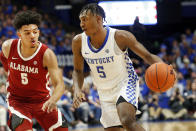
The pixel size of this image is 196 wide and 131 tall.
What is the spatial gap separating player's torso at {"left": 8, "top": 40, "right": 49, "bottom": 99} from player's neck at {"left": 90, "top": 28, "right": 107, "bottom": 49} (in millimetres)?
621

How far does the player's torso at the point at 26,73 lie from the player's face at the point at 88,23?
579 millimetres

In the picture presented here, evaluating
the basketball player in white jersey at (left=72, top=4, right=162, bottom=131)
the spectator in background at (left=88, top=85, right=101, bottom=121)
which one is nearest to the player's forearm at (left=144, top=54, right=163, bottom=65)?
the basketball player in white jersey at (left=72, top=4, right=162, bottom=131)

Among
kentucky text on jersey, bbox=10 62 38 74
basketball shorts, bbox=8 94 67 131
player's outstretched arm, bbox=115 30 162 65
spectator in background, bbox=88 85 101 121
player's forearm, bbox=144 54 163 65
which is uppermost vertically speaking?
player's outstretched arm, bbox=115 30 162 65

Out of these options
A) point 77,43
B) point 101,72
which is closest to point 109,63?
point 101,72

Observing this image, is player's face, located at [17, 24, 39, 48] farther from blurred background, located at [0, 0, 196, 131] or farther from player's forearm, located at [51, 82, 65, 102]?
blurred background, located at [0, 0, 196, 131]

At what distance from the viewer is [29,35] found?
15.8 feet

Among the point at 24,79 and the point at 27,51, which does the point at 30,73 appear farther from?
the point at 27,51

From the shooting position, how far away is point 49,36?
1568 centimetres

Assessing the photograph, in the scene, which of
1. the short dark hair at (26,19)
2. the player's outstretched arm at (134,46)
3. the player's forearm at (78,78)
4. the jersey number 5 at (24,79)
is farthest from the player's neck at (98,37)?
the jersey number 5 at (24,79)

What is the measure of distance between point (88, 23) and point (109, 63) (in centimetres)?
55

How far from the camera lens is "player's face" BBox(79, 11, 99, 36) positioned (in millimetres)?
4785

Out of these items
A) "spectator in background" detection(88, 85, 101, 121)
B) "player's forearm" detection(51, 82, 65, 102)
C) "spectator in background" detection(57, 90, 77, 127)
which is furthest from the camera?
"spectator in background" detection(88, 85, 101, 121)

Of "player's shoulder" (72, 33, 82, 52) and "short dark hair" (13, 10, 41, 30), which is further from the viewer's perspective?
"player's shoulder" (72, 33, 82, 52)

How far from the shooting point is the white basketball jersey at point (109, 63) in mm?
4855
